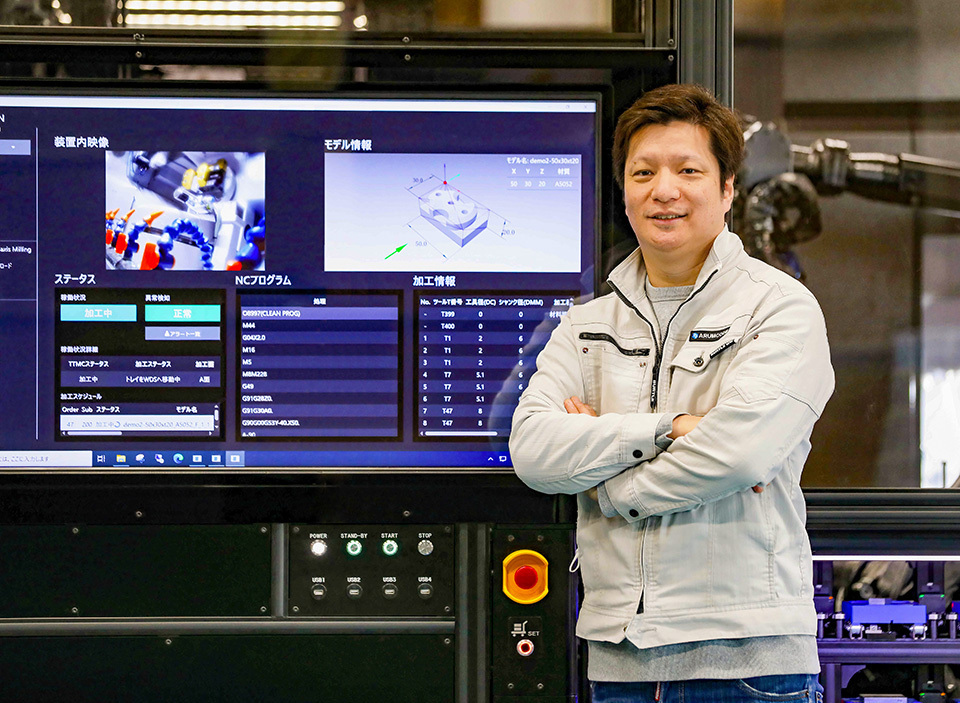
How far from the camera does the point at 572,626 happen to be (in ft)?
6.47

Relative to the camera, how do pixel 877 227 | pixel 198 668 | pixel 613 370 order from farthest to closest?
pixel 877 227 → pixel 198 668 → pixel 613 370

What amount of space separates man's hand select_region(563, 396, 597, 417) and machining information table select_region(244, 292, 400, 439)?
50 centimetres

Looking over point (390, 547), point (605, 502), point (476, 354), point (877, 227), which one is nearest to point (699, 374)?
point (605, 502)

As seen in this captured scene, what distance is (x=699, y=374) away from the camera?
157 centimetres

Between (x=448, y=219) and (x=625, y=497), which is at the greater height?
(x=448, y=219)

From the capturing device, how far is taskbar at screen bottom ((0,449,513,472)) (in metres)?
1.98

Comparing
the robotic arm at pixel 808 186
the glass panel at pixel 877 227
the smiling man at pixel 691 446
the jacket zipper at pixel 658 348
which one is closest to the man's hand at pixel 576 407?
the smiling man at pixel 691 446

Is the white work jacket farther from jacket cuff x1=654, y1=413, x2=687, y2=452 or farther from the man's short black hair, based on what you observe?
the man's short black hair

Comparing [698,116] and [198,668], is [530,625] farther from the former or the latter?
[698,116]

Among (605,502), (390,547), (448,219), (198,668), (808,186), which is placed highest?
(808,186)

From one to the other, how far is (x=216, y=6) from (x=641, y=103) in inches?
40.4

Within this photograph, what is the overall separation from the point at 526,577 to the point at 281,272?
0.90 meters

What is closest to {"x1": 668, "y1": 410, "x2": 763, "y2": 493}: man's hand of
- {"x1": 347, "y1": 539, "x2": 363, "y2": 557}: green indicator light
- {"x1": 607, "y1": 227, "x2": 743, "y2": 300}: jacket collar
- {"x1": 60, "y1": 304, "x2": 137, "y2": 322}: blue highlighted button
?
{"x1": 607, "y1": 227, "x2": 743, "y2": 300}: jacket collar

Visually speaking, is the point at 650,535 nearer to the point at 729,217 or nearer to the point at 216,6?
the point at 729,217
